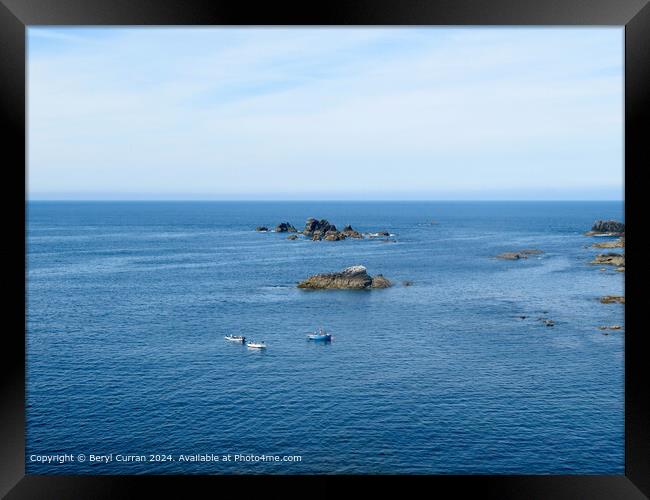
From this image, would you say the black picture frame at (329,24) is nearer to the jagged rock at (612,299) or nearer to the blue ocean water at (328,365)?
the blue ocean water at (328,365)

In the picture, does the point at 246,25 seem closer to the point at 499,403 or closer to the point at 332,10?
the point at 332,10

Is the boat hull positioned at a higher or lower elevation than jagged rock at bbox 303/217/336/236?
lower

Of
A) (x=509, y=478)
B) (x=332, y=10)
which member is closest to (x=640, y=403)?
(x=509, y=478)

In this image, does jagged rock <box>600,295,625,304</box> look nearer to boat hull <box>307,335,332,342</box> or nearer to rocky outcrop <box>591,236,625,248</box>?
boat hull <box>307,335,332,342</box>

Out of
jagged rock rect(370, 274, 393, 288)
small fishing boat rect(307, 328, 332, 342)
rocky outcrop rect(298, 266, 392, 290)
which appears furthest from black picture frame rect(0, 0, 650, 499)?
jagged rock rect(370, 274, 393, 288)

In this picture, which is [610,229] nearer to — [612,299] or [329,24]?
[612,299]

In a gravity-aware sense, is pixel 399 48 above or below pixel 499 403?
above

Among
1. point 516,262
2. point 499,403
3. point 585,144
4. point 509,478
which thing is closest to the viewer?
point 509,478
